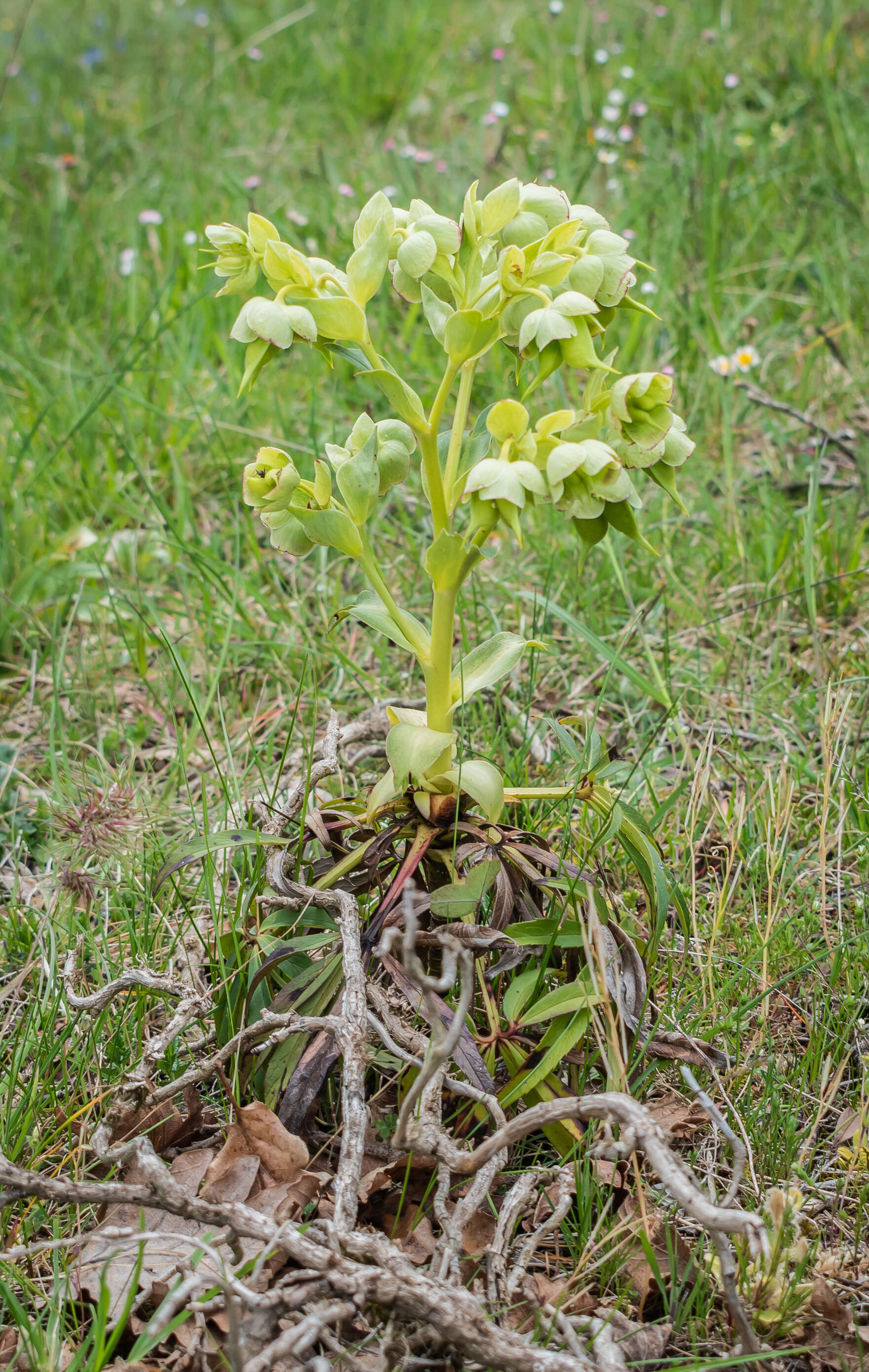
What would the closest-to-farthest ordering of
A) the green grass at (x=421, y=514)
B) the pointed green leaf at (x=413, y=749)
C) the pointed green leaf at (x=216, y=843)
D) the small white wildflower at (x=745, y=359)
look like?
the pointed green leaf at (x=413, y=749) < the pointed green leaf at (x=216, y=843) < the green grass at (x=421, y=514) < the small white wildflower at (x=745, y=359)

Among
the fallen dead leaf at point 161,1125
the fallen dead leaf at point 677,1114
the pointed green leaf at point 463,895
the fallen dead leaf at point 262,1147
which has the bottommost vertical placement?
the fallen dead leaf at point 677,1114

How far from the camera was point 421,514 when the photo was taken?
273cm

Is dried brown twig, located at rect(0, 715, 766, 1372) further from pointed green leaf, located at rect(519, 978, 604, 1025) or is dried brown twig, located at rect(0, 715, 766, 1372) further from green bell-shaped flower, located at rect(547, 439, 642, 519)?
green bell-shaped flower, located at rect(547, 439, 642, 519)

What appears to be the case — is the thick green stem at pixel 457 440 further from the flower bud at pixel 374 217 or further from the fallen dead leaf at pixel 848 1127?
the fallen dead leaf at pixel 848 1127

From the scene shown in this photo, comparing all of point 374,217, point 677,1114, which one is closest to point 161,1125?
point 677,1114

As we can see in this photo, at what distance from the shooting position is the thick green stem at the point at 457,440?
1.35m

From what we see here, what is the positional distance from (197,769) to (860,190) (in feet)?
9.53

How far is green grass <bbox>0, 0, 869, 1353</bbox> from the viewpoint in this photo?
1.56 metres

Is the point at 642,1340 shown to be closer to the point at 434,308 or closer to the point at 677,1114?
the point at 677,1114

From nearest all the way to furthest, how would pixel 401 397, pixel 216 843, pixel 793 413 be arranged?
pixel 401 397 → pixel 216 843 → pixel 793 413

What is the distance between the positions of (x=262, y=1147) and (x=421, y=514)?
5.89ft

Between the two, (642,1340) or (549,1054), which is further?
(549,1054)

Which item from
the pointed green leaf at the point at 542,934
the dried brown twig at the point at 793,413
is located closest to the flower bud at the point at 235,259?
the pointed green leaf at the point at 542,934

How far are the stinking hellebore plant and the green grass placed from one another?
0.99ft
